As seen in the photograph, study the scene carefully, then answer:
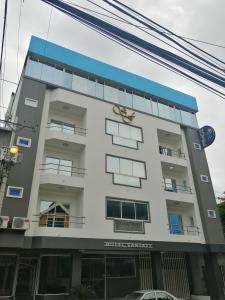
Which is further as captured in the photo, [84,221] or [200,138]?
[200,138]

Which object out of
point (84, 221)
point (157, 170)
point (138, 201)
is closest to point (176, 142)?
point (157, 170)

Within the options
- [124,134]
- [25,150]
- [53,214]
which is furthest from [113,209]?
[25,150]

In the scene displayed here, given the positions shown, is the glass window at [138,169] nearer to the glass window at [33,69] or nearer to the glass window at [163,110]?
the glass window at [163,110]

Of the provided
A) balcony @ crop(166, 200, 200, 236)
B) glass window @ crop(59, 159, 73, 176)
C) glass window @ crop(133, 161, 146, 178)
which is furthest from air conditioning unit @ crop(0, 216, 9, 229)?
balcony @ crop(166, 200, 200, 236)

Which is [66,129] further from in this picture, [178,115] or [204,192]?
[204,192]

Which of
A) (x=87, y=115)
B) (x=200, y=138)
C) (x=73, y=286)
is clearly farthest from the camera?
(x=200, y=138)

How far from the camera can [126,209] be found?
16.8 metres

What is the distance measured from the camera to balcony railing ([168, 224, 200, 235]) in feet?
63.0

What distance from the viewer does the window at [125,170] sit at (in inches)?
691

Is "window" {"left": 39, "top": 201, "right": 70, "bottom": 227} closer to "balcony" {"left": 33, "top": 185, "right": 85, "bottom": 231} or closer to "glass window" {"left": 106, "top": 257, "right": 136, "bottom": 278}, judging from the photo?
"balcony" {"left": 33, "top": 185, "right": 85, "bottom": 231}

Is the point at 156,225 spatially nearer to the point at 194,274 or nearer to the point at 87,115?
the point at 194,274

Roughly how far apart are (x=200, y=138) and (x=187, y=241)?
10013 millimetres

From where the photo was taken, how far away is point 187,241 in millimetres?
17297

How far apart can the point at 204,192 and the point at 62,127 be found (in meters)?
12.5
